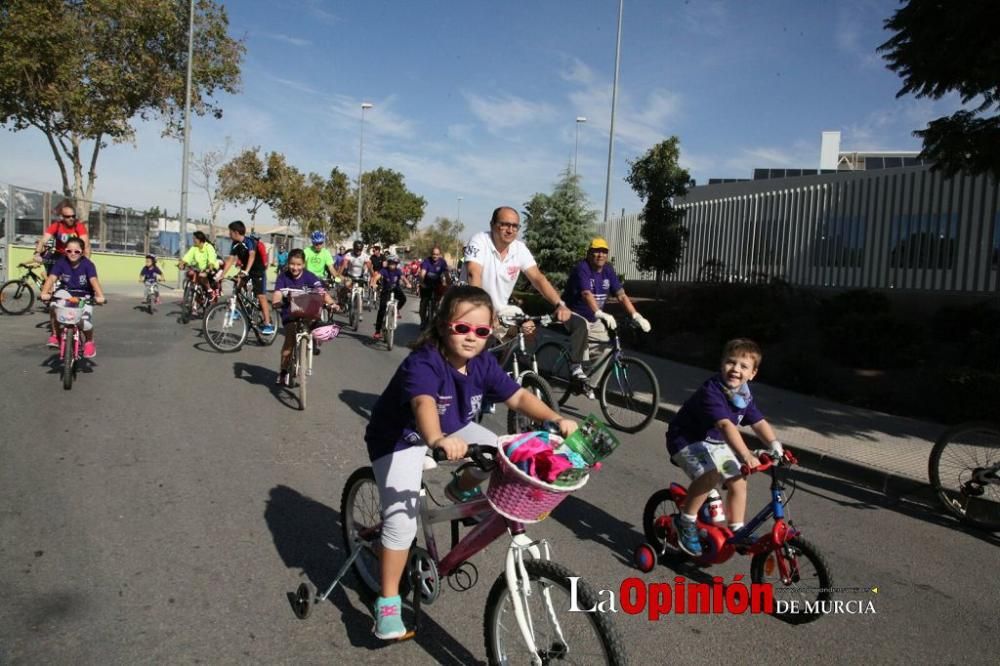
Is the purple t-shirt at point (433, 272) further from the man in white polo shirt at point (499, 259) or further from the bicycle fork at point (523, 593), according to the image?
the bicycle fork at point (523, 593)

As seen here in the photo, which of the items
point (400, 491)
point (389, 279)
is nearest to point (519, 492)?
point (400, 491)

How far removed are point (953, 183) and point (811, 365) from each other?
17.2 ft

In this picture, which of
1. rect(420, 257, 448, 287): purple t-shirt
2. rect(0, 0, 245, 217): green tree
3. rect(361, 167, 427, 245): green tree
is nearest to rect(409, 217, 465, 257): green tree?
rect(361, 167, 427, 245): green tree

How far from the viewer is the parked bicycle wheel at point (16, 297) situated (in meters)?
15.0

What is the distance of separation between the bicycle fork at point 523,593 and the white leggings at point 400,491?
1.76ft

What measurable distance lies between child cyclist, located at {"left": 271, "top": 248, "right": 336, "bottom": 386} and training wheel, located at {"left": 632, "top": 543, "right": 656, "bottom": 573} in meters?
5.40

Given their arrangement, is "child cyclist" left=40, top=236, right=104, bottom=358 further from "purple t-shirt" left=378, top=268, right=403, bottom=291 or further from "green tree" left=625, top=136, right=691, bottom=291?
"green tree" left=625, top=136, right=691, bottom=291

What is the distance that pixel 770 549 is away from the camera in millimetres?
3740

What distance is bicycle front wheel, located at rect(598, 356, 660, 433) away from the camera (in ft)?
26.1

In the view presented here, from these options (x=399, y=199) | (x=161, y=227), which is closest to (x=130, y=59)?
(x=161, y=227)

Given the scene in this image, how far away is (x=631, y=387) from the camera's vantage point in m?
8.02

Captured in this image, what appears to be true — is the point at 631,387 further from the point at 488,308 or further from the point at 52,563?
the point at 52,563

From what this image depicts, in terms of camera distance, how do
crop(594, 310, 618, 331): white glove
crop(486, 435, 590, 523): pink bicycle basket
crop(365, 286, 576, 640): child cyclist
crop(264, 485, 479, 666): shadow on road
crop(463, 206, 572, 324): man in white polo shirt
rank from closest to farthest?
crop(486, 435, 590, 523): pink bicycle basket → crop(365, 286, 576, 640): child cyclist → crop(264, 485, 479, 666): shadow on road → crop(463, 206, 572, 324): man in white polo shirt → crop(594, 310, 618, 331): white glove

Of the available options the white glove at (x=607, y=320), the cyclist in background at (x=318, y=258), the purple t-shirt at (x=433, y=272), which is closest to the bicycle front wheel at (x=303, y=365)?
the white glove at (x=607, y=320)
